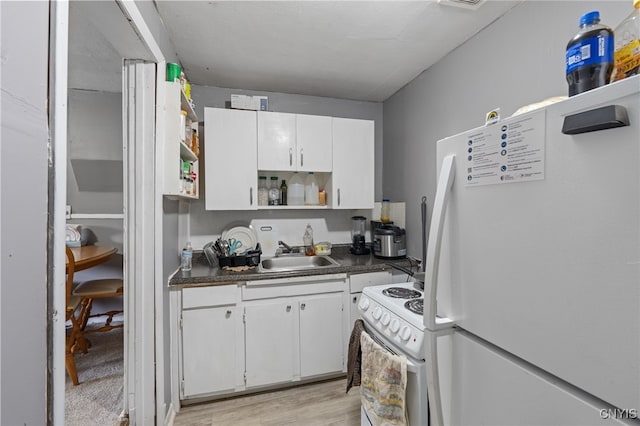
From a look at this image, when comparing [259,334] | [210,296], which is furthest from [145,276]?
[259,334]

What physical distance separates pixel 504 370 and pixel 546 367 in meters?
0.11

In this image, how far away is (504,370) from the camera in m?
0.67

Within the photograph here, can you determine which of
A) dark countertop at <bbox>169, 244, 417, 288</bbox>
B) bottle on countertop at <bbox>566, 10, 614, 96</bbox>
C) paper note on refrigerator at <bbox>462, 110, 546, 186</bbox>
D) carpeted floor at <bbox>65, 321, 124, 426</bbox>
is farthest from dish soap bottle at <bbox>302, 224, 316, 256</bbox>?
bottle on countertop at <bbox>566, 10, 614, 96</bbox>

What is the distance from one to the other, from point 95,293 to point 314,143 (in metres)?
1.94

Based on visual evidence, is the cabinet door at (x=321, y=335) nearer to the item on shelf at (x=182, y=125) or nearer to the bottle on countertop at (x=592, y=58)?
the item on shelf at (x=182, y=125)

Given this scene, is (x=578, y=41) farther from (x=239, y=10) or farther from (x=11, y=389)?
(x=239, y=10)

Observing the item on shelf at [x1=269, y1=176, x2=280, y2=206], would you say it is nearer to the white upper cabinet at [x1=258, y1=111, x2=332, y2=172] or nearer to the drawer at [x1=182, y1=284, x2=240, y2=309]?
the white upper cabinet at [x1=258, y1=111, x2=332, y2=172]

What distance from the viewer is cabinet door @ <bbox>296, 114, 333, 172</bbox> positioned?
Answer: 2.29 metres

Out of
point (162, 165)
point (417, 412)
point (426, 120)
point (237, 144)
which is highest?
point (426, 120)

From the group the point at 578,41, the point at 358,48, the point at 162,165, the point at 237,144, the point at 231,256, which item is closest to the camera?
the point at 578,41

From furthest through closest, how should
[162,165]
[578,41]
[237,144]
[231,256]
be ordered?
1. [237,144]
2. [231,256]
3. [162,165]
4. [578,41]

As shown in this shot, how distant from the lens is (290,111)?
2611 mm

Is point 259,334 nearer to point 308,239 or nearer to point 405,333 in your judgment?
point 308,239

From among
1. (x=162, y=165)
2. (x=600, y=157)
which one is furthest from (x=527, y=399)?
(x=162, y=165)
